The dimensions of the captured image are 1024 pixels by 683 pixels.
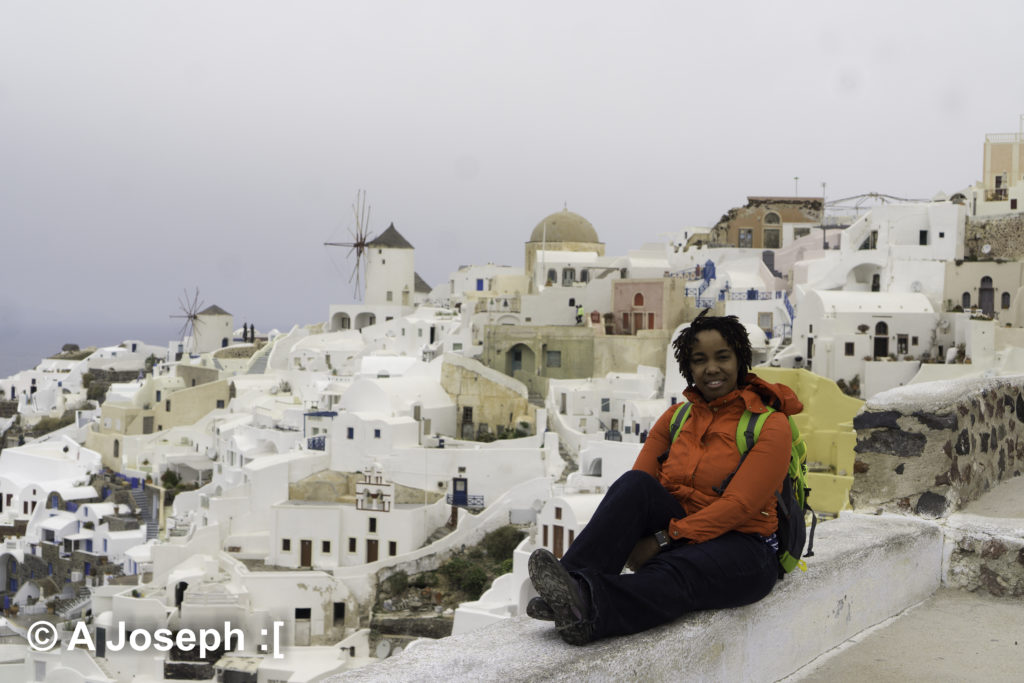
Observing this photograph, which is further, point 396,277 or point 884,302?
point 396,277

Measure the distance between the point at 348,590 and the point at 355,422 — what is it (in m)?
3.79

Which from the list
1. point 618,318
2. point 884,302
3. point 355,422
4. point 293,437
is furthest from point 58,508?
point 884,302

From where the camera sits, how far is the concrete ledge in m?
2.13

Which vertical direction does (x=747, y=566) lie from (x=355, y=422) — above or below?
above

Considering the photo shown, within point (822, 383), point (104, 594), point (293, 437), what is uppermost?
point (822, 383)

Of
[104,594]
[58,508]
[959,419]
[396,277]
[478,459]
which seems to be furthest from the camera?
[396,277]

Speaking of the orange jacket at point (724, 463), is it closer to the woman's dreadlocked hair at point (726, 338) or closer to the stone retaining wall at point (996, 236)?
the woman's dreadlocked hair at point (726, 338)

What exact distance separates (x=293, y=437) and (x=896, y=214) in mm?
13889

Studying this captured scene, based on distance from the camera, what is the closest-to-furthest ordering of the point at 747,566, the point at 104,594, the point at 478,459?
the point at 747,566
the point at 104,594
the point at 478,459

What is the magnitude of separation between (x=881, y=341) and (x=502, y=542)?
7715 millimetres

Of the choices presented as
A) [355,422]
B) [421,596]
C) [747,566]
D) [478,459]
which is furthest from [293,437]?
[747,566]

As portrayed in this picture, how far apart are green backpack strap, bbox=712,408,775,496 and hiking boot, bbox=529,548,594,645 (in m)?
0.60

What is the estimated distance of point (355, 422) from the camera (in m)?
20.9

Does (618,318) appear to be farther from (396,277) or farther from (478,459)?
(396,277)
